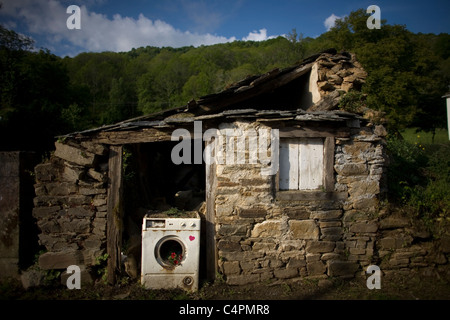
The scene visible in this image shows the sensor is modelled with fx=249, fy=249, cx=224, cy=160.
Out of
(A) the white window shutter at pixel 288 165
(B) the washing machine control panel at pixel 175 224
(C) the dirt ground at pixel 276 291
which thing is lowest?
(C) the dirt ground at pixel 276 291

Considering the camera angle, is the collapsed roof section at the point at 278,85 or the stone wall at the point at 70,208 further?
the stone wall at the point at 70,208

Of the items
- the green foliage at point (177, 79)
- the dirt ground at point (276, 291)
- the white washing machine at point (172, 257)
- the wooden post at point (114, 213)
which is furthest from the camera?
the green foliage at point (177, 79)

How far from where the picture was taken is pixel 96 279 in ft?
15.1

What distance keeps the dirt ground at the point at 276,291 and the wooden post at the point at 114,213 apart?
14.0 inches

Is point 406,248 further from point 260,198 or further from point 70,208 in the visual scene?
point 70,208

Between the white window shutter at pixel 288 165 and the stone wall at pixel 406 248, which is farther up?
the white window shutter at pixel 288 165

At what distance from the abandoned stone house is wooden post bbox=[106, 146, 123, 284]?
2 cm

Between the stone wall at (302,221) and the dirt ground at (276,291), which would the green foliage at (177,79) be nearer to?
the stone wall at (302,221)

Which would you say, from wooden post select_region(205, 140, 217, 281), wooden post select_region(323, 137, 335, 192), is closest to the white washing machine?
wooden post select_region(205, 140, 217, 281)

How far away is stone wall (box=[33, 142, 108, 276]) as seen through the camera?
14.6 feet

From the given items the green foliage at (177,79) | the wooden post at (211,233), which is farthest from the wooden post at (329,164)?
the wooden post at (211,233)

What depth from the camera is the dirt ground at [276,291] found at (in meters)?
4.17

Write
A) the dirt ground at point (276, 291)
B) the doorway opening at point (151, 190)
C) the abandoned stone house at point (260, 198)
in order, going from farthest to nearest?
1. the doorway opening at point (151, 190)
2. the abandoned stone house at point (260, 198)
3. the dirt ground at point (276, 291)
